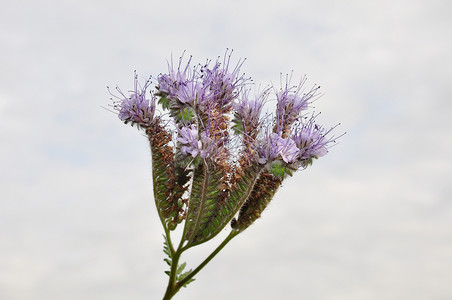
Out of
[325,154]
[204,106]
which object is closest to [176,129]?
[204,106]

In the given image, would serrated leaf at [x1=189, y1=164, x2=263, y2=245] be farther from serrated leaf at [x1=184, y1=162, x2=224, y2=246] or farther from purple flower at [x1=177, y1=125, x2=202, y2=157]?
purple flower at [x1=177, y1=125, x2=202, y2=157]

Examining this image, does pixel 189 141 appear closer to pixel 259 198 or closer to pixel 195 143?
pixel 195 143

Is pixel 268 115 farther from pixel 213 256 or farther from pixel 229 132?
pixel 213 256

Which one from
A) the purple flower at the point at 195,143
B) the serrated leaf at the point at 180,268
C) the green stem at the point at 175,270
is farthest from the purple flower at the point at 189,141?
the serrated leaf at the point at 180,268

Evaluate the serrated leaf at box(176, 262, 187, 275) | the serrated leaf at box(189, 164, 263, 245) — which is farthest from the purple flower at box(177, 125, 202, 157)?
the serrated leaf at box(176, 262, 187, 275)

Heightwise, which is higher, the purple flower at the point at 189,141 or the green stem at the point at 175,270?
the purple flower at the point at 189,141

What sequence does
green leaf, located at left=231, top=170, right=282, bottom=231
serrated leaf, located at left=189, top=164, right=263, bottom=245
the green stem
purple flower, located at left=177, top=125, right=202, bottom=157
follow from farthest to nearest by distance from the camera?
the green stem → green leaf, located at left=231, top=170, right=282, bottom=231 → serrated leaf, located at left=189, top=164, right=263, bottom=245 → purple flower, located at left=177, top=125, right=202, bottom=157

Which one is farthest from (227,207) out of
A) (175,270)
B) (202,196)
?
(175,270)

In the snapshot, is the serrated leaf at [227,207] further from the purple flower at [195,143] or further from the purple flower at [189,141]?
the purple flower at [189,141]

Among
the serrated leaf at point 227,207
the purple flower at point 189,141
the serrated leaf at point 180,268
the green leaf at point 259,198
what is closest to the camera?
the purple flower at point 189,141
